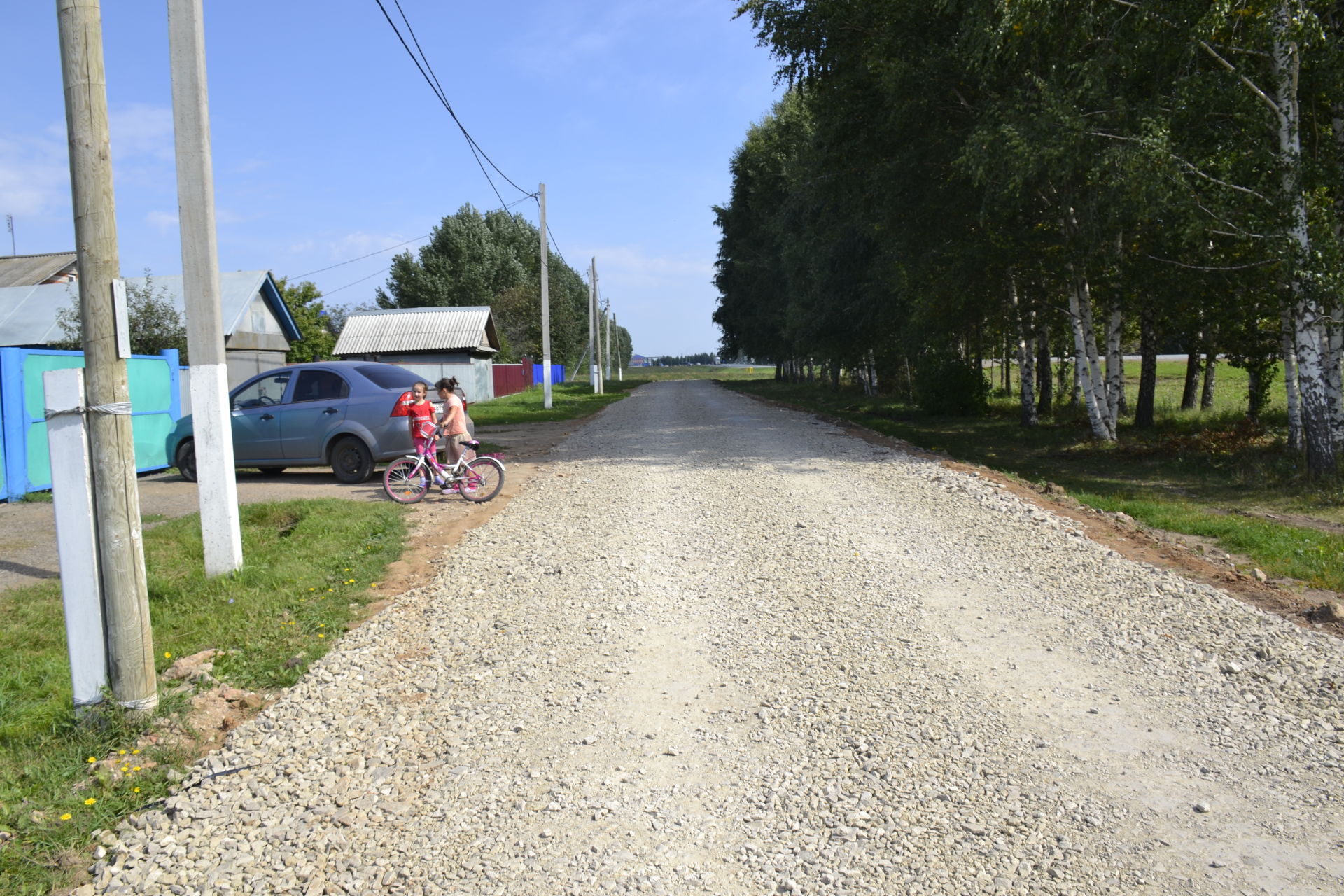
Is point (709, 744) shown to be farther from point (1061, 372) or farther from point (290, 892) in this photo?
point (1061, 372)

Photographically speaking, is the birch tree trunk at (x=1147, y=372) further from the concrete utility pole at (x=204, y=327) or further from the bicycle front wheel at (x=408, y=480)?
the concrete utility pole at (x=204, y=327)

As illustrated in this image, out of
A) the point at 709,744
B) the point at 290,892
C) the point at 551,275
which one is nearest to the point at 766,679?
the point at 709,744

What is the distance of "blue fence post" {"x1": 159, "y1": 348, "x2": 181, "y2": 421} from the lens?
15.2 meters

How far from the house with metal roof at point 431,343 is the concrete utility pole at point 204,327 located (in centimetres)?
3115

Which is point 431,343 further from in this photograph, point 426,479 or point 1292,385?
point 1292,385

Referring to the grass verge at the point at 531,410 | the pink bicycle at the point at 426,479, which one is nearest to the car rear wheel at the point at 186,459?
the pink bicycle at the point at 426,479

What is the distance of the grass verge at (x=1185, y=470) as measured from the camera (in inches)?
350

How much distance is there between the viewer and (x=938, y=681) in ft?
16.4

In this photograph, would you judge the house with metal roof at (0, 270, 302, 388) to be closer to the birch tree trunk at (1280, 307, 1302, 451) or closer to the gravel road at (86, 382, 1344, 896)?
the gravel road at (86, 382, 1344, 896)

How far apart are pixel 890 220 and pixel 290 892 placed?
18.2m

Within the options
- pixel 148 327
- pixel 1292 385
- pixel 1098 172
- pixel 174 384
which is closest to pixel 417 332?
pixel 148 327

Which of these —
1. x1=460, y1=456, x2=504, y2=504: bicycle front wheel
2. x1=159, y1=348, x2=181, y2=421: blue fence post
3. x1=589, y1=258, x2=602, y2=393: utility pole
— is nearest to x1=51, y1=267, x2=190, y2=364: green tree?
x1=159, y1=348, x2=181, y2=421: blue fence post

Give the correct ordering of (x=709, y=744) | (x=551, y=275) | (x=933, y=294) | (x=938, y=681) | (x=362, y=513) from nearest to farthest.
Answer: (x=709, y=744) → (x=938, y=681) → (x=362, y=513) → (x=933, y=294) → (x=551, y=275)

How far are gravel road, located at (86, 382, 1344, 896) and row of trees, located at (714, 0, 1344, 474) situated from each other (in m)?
7.92
